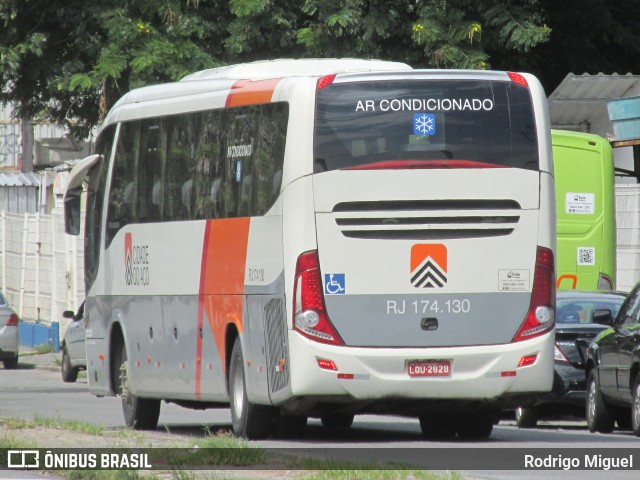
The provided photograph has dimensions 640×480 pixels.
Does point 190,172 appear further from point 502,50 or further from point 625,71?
point 625,71

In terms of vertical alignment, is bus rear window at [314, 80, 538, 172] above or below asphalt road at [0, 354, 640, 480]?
above

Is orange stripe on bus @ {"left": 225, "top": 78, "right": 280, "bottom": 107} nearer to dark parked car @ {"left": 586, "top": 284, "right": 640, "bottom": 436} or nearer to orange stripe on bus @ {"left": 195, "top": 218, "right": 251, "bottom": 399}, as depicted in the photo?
orange stripe on bus @ {"left": 195, "top": 218, "right": 251, "bottom": 399}

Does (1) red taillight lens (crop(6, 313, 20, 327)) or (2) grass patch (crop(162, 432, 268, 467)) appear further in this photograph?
(1) red taillight lens (crop(6, 313, 20, 327))

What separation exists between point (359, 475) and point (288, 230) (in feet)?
13.0

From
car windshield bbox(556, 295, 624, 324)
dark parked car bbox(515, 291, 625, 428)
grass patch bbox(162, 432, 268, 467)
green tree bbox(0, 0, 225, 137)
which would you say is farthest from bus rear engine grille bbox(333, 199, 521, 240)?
green tree bbox(0, 0, 225, 137)

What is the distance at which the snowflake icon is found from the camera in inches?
555

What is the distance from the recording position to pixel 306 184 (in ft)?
45.6

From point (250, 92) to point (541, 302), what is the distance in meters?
3.30

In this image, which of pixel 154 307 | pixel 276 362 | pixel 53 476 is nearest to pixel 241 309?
pixel 276 362

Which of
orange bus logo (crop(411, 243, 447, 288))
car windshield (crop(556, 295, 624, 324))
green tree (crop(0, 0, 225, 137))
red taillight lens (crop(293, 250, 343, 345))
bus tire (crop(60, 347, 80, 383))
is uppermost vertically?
green tree (crop(0, 0, 225, 137))

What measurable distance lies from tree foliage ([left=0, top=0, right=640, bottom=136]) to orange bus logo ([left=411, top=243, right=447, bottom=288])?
42.6 feet

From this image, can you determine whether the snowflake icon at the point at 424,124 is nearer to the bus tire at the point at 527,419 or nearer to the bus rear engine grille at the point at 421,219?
the bus rear engine grille at the point at 421,219

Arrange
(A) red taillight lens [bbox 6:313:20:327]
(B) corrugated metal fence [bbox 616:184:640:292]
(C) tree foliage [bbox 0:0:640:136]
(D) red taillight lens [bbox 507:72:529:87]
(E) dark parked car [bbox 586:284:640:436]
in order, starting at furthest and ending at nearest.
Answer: (A) red taillight lens [bbox 6:313:20:327]
(C) tree foliage [bbox 0:0:640:136]
(B) corrugated metal fence [bbox 616:184:640:292]
(E) dark parked car [bbox 586:284:640:436]
(D) red taillight lens [bbox 507:72:529:87]

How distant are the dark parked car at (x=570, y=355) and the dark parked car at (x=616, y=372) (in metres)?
0.48
